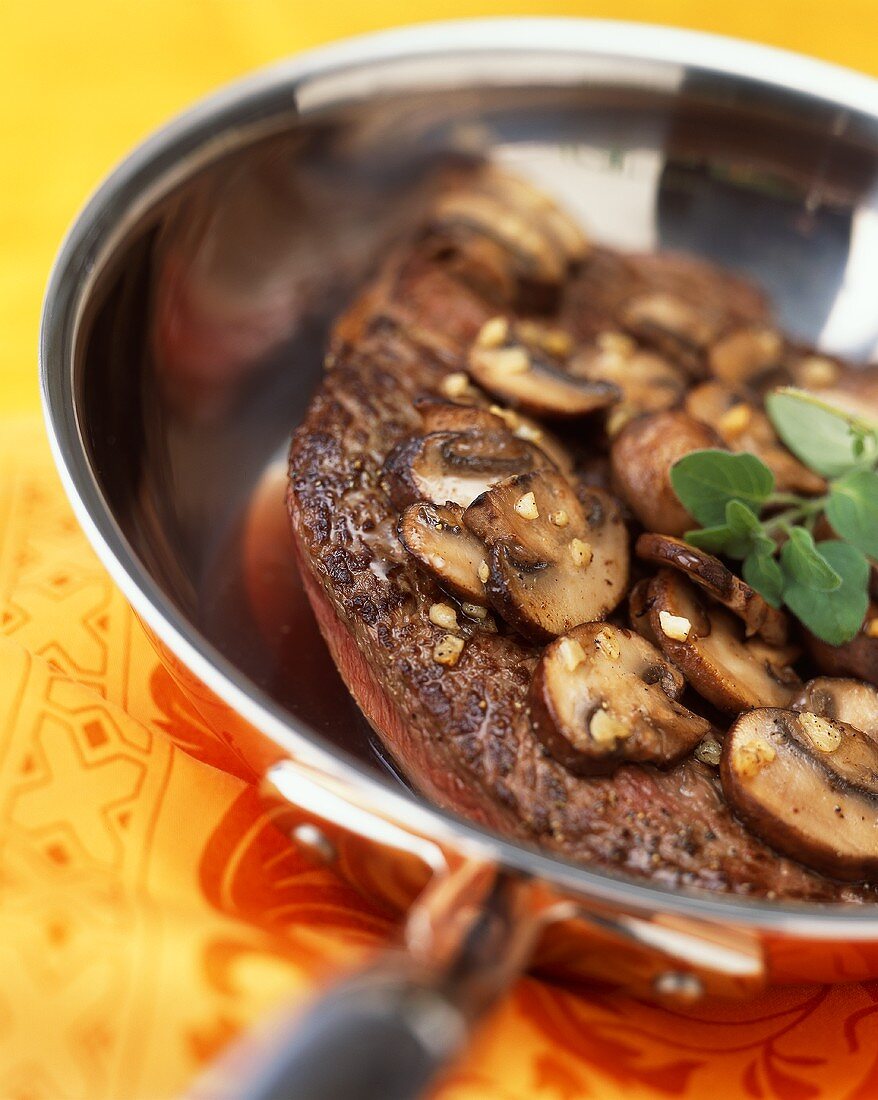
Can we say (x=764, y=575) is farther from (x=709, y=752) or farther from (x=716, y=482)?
(x=709, y=752)

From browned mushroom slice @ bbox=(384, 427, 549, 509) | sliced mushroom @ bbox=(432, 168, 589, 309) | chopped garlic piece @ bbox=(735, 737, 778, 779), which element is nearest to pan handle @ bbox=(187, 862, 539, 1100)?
chopped garlic piece @ bbox=(735, 737, 778, 779)

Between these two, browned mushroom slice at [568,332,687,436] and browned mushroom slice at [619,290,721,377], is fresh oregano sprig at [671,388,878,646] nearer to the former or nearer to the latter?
browned mushroom slice at [568,332,687,436]

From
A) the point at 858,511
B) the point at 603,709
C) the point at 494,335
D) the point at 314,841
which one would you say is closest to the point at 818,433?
the point at 858,511

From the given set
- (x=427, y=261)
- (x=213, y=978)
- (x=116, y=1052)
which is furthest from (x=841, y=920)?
(x=427, y=261)

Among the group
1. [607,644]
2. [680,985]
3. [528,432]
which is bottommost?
[680,985]

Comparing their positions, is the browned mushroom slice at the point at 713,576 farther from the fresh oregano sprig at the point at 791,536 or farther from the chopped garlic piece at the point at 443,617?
the chopped garlic piece at the point at 443,617

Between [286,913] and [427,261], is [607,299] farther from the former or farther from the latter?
[286,913]

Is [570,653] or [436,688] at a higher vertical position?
[570,653]
